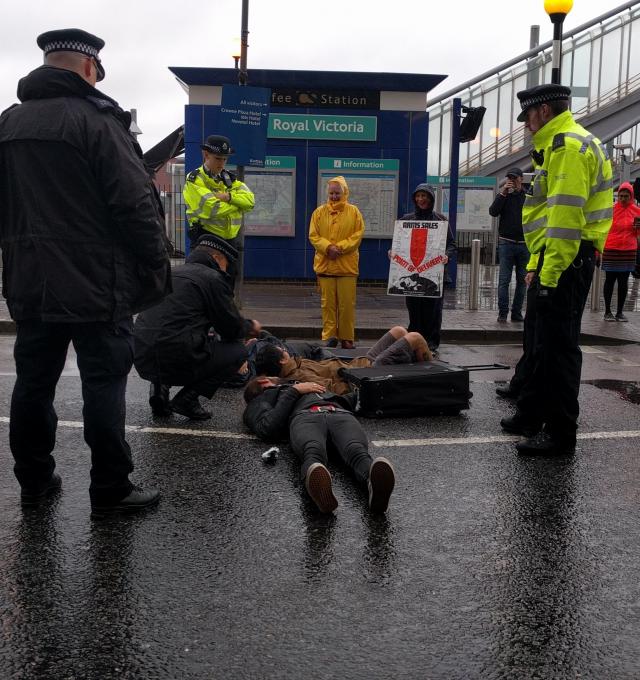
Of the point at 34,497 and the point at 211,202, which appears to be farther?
the point at 211,202

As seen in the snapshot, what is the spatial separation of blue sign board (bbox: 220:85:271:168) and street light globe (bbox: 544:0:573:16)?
146 inches

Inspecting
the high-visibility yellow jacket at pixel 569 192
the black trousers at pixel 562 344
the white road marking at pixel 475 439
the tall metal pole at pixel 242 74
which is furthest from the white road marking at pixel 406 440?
the tall metal pole at pixel 242 74

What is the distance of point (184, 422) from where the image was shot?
5.96m

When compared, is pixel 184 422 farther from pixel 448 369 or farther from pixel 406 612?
pixel 406 612

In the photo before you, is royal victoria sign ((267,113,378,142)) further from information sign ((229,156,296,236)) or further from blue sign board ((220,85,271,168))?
blue sign board ((220,85,271,168))

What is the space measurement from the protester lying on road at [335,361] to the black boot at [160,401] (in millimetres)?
674

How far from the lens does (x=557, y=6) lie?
11.1 m

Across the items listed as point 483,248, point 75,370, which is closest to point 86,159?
point 75,370

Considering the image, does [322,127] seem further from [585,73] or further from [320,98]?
[585,73]

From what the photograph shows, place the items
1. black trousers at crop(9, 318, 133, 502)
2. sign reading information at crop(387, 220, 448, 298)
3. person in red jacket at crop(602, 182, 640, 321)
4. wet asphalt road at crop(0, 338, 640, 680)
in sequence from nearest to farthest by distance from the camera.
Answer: wet asphalt road at crop(0, 338, 640, 680) → black trousers at crop(9, 318, 133, 502) → sign reading information at crop(387, 220, 448, 298) → person in red jacket at crop(602, 182, 640, 321)

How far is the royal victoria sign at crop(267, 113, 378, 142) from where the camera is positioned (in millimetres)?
16078

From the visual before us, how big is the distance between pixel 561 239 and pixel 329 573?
8.25 ft

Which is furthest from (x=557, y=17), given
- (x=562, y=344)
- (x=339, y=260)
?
(x=562, y=344)

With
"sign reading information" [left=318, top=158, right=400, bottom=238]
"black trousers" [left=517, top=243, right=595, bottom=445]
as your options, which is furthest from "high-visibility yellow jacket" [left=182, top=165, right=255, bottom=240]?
"sign reading information" [left=318, top=158, right=400, bottom=238]
